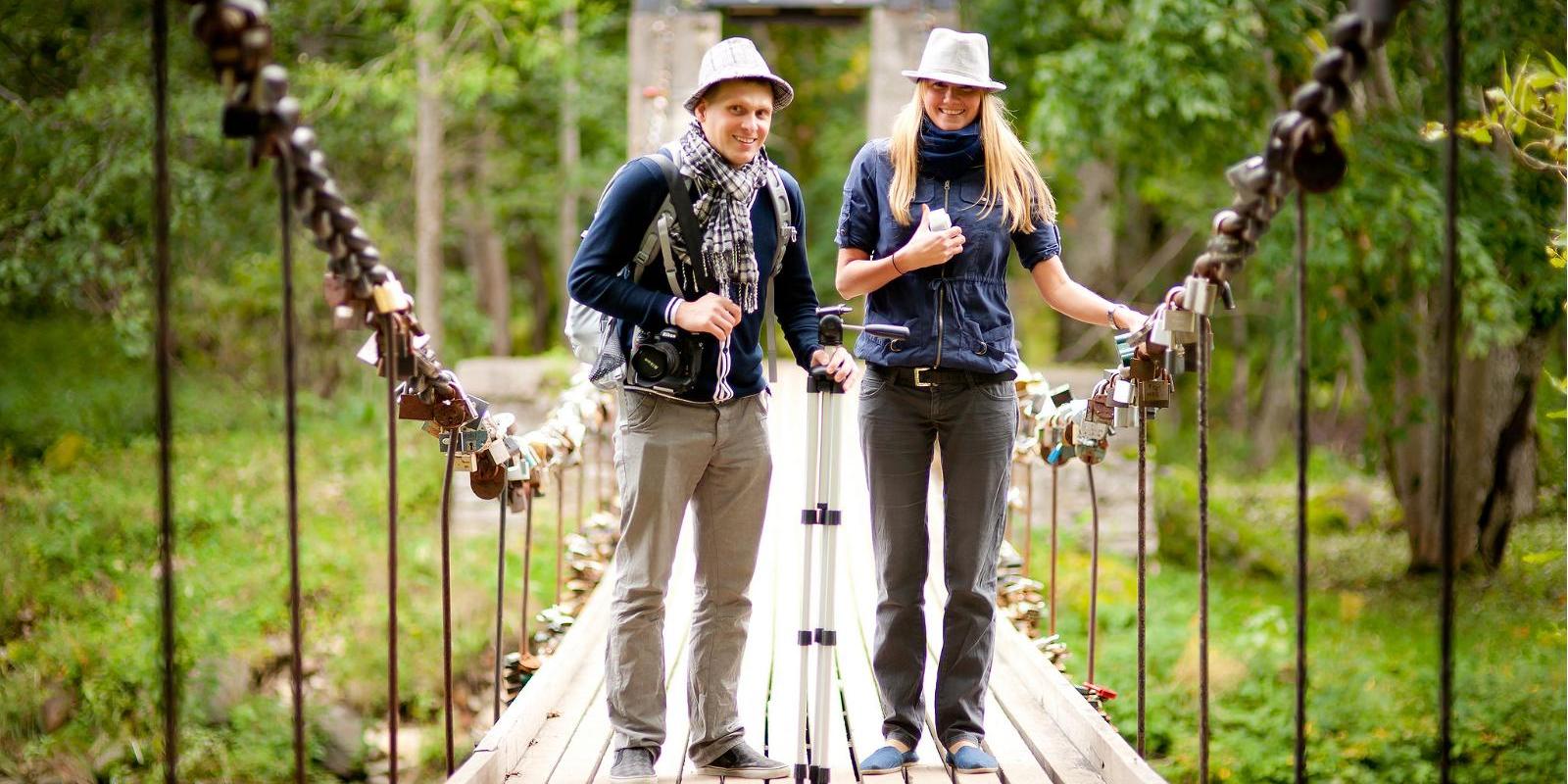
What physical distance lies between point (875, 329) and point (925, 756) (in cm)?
96

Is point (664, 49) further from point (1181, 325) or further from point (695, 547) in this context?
point (1181, 325)

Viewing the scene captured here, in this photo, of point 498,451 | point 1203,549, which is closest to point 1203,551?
point 1203,549

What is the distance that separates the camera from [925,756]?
9.86ft

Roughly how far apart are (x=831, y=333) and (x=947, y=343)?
295 mm

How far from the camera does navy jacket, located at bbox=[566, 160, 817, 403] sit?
2564 millimetres

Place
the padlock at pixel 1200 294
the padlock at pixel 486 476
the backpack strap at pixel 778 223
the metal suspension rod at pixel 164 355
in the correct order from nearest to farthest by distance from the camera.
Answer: the metal suspension rod at pixel 164 355
the padlock at pixel 1200 294
the backpack strap at pixel 778 223
the padlock at pixel 486 476

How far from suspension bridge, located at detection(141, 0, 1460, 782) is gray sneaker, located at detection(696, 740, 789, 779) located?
7 centimetres

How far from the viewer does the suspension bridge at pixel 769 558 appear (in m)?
1.79

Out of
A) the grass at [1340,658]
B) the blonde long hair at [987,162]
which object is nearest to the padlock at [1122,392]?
the blonde long hair at [987,162]

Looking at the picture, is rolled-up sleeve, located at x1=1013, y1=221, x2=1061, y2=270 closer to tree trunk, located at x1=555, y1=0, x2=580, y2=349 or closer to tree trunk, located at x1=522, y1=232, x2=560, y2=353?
tree trunk, located at x1=555, y1=0, x2=580, y2=349

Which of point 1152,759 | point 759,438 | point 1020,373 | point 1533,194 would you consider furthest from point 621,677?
point 1533,194

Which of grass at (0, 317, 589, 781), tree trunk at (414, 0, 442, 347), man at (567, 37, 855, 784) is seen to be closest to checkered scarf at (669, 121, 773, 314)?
man at (567, 37, 855, 784)

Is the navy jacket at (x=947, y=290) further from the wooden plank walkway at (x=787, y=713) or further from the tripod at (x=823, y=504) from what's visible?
the wooden plank walkway at (x=787, y=713)

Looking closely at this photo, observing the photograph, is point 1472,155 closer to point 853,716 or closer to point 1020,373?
point 1020,373
